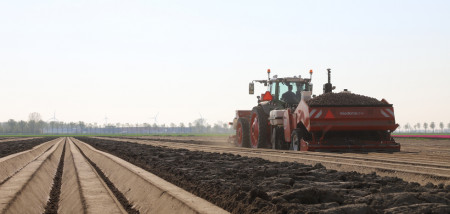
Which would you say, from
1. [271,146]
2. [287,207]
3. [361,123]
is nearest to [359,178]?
[287,207]

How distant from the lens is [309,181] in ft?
20.6

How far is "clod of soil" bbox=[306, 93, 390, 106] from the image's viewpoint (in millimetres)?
13455

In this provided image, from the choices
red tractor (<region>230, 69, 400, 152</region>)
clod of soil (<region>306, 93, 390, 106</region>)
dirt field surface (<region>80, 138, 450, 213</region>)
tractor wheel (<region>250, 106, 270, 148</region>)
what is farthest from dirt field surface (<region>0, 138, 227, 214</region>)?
tractor wheel (<region>250, 106, 270, 148</region>)

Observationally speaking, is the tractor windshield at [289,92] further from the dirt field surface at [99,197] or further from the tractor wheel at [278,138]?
the dirt field surface at [99,197]

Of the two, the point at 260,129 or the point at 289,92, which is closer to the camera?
the point at 260,129

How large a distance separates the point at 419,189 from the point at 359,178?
1268 millimetres

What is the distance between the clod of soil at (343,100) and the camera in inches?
530

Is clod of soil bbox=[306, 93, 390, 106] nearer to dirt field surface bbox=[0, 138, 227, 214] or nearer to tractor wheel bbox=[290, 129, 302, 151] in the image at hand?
tractor wheel bbox=[290, 129, 302, 151]

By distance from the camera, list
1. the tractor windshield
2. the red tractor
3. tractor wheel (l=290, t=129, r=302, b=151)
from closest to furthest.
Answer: the red tractor, tractor wheel (l=290, t=129, r=302, b=151), the tractor windshield

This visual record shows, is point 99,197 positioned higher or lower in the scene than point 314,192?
lower

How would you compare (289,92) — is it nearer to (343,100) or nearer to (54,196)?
(343,100)

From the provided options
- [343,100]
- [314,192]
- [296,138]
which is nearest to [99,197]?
[314,192]

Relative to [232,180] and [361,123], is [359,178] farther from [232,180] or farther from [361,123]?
[361,123]

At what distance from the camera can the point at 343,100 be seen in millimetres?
13656
